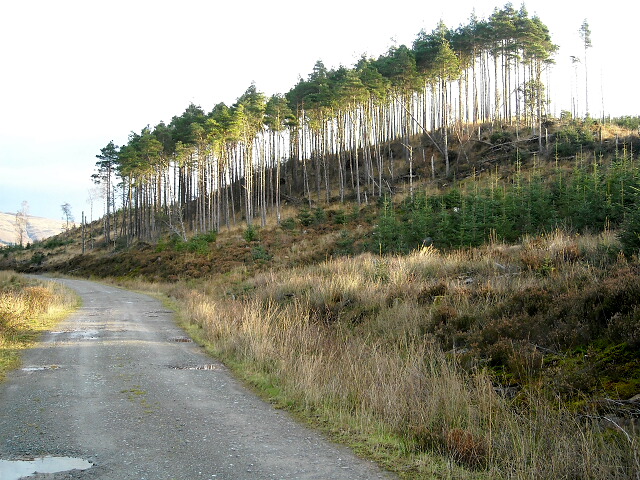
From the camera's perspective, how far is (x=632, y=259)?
9117 millimetres

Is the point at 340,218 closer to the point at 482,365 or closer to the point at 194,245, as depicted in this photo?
the point at 194,245

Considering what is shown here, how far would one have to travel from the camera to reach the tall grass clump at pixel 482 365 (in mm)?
4555

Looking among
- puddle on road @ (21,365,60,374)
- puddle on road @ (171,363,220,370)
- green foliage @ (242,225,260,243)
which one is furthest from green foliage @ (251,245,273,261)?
puddle on road @ (21,365,60,374)

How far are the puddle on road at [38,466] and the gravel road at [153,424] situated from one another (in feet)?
0.32

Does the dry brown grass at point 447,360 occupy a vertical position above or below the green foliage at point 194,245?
below

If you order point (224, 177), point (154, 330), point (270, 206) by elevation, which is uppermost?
point (224, 177)

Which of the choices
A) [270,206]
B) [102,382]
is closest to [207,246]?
[270,206]

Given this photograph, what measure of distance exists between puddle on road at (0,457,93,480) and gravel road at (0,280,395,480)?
0.10 m

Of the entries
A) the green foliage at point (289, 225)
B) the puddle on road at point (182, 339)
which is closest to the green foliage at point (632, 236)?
the puddle on road at point (182, 339)

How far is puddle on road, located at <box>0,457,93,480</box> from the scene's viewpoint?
4266 millimetres

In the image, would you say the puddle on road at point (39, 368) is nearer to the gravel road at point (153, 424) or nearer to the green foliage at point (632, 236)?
the gravel road at point (153, 424)

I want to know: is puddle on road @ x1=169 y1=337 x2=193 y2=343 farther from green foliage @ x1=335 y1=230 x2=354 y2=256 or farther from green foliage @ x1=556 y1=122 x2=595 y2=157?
green foliage @ x1=556 y1=122 x2=595 y2=157

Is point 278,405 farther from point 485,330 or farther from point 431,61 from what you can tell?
point 431,61

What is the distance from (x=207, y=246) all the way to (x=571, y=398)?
37766 mm
